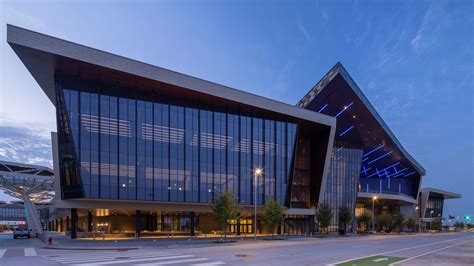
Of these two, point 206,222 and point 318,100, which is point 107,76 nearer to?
point 206,222

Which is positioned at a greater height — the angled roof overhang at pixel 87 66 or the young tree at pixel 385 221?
the angled roof overhang at pixel 87 66

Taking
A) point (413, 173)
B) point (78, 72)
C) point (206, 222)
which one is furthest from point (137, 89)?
point (413, 173)

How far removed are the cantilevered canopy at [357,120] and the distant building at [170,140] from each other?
1.04 ft

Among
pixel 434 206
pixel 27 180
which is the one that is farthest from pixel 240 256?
pixel 434 206

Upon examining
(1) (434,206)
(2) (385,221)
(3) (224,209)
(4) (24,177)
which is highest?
(4) (24,177)

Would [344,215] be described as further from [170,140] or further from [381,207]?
[381,207]

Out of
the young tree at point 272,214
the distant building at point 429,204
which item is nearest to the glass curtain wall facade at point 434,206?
the distant building at point 429,204

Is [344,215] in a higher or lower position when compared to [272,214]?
lower

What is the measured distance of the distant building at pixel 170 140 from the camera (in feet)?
140

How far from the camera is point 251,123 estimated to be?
57000 mm

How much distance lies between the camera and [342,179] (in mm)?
79188

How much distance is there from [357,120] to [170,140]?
123 feet

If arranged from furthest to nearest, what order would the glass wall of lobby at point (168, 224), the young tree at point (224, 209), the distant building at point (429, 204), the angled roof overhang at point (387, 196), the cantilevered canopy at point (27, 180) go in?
the distant building at point (429, 204) < the angled roof overhang at point (387, 196) < the cantilevered canopy at point (27, 180) < the glass wall of lobby at point (168, 224) < the young tree at point (224, 209)

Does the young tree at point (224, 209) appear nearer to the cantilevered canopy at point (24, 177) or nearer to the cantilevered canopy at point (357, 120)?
the cantilevered canopy at point (357, 120)
